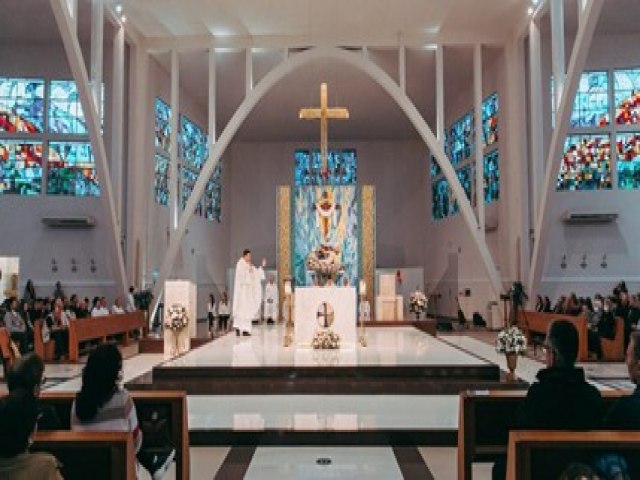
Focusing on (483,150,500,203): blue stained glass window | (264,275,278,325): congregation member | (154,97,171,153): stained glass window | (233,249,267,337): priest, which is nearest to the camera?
(233,249,267,337): priest

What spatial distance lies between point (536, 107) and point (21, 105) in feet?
41.3

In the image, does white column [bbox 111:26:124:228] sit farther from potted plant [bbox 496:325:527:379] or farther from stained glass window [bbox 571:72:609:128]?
stained glass window [bbox 571:72:609:128]

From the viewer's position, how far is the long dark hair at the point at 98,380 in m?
3.24

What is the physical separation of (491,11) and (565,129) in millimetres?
4010

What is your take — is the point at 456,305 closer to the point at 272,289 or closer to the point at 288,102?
the point at 272,289

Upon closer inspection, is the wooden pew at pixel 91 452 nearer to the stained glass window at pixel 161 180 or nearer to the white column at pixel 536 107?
the white column at pixel 536 107

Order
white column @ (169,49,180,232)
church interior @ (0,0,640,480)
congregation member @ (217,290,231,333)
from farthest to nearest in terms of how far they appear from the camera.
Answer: congregation member @ (217,290,231,333), white column @ (169,49,180,232), church interior @ (0,0,640,480)

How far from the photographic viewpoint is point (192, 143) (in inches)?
843

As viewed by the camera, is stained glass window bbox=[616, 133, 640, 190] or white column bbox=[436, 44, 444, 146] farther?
white column bbox=[436, 44, 444, 146]

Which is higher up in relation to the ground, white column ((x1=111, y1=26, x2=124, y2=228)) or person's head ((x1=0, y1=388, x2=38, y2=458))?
white column ((x1=111, y1=26, x2=124, y2=228))

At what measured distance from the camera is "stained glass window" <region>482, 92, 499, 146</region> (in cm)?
1800

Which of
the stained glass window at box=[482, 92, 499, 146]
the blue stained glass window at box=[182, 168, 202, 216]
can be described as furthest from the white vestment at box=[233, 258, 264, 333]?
the stained glass window at box=[482, 92, 499, 146]

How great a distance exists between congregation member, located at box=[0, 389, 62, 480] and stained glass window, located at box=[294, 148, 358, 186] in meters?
24.8

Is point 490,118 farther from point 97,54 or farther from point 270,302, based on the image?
point 97,54
